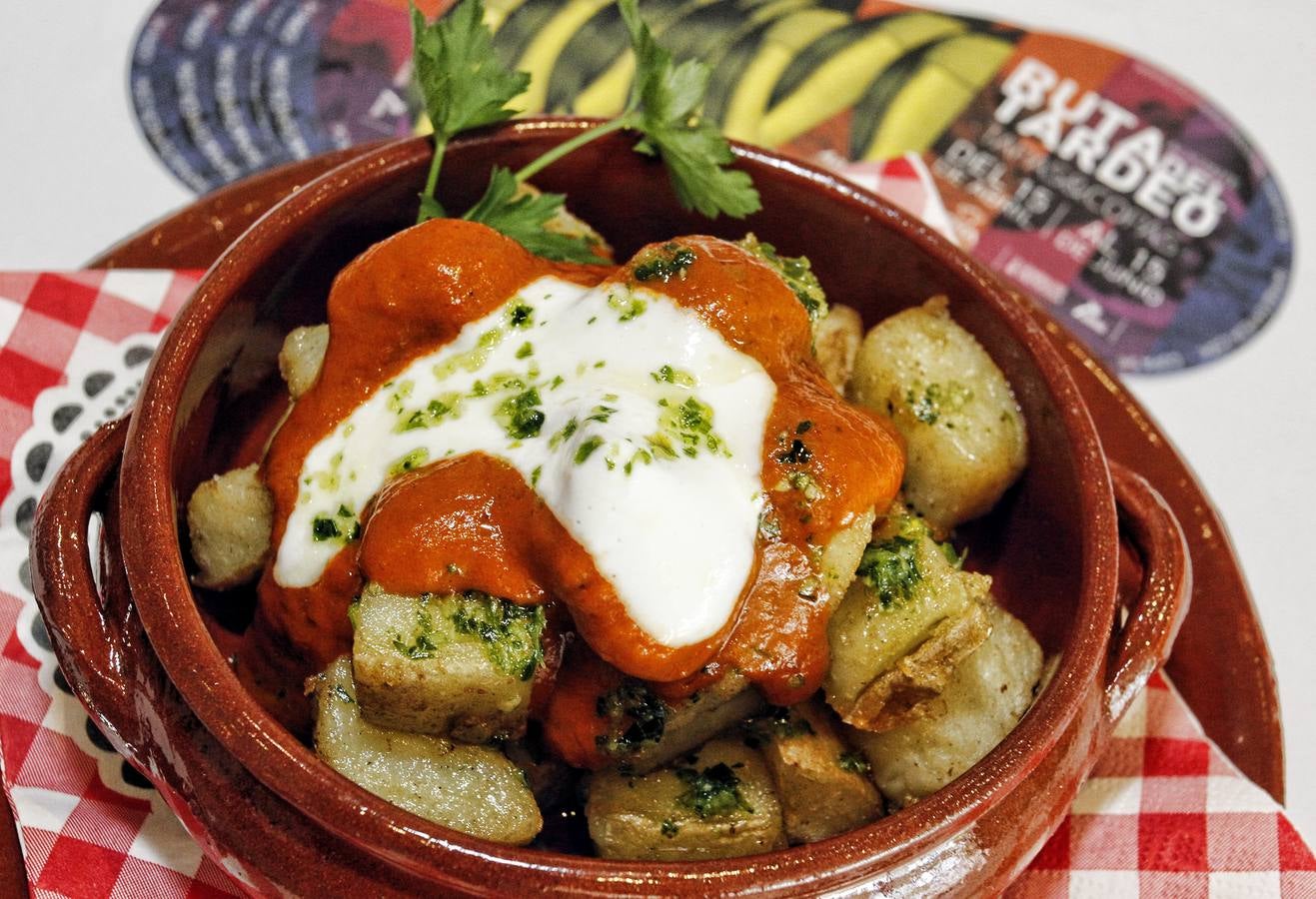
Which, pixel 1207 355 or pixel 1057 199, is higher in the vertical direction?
pixel 1057 199

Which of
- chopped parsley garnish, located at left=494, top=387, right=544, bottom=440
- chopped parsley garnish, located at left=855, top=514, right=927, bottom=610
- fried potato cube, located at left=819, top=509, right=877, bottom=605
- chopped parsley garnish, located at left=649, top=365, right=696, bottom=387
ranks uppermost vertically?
chopped parsley garnish, located at left=649, top=365, right=696, bottom=387

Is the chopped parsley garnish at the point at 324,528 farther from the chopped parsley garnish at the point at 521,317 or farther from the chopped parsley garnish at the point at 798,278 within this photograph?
the chopped parsley garnish at the point at 798,278

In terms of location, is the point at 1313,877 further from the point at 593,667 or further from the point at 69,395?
the point at 69,395

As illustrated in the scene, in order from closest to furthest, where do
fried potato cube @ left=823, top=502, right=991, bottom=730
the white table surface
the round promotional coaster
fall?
1. fried potato cube @ left=823, top=502, right=991, bottom=730
2. the white table surface
3. the round promotional coaster

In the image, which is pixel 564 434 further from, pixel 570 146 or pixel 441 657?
pixel 570 146

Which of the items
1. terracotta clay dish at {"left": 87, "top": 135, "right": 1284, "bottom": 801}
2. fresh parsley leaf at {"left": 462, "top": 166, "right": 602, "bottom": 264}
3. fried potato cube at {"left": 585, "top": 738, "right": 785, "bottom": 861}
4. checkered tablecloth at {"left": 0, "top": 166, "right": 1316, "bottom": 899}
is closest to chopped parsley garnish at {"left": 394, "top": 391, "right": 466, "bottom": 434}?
fresh parsley leaf at {"left": 462, "top": 166, "right": 602, "bottom": 264}

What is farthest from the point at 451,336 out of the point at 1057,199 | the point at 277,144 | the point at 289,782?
the point at 1057,199

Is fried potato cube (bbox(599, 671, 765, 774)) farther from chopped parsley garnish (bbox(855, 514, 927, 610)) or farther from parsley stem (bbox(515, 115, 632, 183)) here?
parsley stem (bbox(515, 115, 632, 183))
